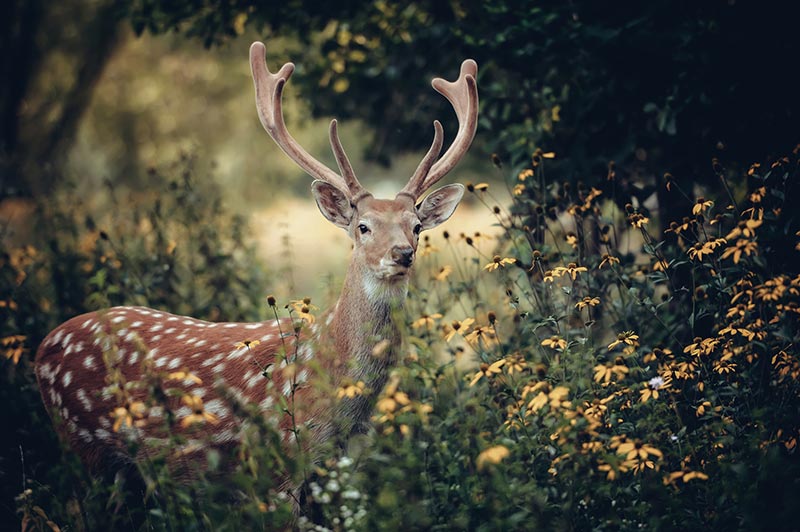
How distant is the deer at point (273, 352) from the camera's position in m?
3.98

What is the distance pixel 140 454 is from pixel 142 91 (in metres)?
13.2

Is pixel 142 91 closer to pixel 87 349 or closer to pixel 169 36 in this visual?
pixel 169 36

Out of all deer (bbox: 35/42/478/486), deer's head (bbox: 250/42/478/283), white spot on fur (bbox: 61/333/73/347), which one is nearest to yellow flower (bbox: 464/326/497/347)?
deer (bbox: 35/42/478/486)

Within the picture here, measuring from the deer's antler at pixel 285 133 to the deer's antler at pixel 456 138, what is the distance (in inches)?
12.8

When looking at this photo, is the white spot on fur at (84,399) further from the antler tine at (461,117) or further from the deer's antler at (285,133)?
the antler tine at (461,117)

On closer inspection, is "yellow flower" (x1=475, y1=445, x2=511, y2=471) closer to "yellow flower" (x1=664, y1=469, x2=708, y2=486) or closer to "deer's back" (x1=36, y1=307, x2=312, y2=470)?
"yellow flower" (x1=664, y1=469, x2=708, y2=486)

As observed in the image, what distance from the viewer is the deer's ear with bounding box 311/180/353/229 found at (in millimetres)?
4488

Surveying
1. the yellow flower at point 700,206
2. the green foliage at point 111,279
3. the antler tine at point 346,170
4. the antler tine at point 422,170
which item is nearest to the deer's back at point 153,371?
the green foliage at point 111,279

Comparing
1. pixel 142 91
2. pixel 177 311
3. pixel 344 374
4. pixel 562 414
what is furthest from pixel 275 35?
pixel 142 91

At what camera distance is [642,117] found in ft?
18.5

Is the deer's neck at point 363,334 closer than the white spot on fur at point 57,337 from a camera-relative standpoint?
Yes

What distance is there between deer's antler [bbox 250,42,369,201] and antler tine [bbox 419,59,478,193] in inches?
17.0

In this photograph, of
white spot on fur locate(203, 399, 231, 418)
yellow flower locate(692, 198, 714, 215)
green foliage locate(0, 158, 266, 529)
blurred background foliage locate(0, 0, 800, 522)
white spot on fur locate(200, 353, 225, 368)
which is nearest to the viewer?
yellow flower locate(692, 198, 714, 215)

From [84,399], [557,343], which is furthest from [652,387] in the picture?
[84,399]
